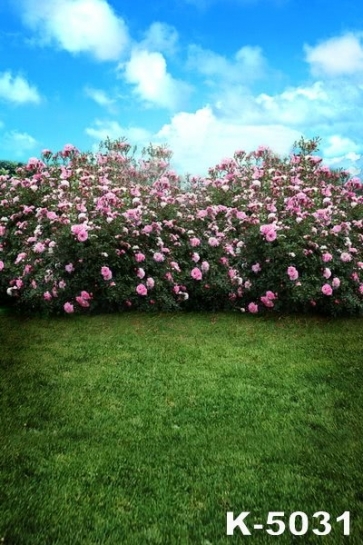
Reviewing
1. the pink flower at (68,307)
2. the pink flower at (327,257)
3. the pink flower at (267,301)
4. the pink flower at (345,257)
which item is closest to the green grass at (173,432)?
the pink flower at (68,307)

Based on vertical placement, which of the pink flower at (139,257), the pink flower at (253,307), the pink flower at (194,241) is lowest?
the pink flower at (253,307)

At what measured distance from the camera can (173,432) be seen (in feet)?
14.4

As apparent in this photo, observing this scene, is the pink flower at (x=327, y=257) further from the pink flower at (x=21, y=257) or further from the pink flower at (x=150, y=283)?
the pink flower at (x=21, y=257)

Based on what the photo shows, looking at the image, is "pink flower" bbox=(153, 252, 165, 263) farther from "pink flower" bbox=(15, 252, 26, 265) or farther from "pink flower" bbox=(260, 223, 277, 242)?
"pink flower" bbox=(15, 252, 26, 265)

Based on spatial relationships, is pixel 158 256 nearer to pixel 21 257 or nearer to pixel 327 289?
pixel 21 257

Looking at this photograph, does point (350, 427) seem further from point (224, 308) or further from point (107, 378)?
point (224, 308)

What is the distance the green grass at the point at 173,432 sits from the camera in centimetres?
327

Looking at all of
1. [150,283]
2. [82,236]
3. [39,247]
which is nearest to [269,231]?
[150,283]

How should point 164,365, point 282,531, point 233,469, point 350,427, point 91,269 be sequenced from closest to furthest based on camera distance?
point 282,531 < point 233,469 < point 350,427 < point 164,365 < point 91,269

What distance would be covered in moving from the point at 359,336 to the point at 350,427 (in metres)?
2.80

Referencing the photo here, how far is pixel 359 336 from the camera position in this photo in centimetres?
714

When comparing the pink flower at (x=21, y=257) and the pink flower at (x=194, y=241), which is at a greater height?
the pink flower at (x=194, y=241)

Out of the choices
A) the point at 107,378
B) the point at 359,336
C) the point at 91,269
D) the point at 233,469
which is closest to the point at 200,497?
the point at 233,469

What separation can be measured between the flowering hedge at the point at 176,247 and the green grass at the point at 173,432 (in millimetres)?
853
